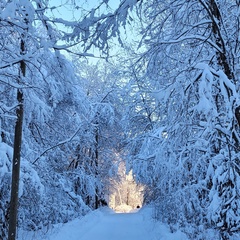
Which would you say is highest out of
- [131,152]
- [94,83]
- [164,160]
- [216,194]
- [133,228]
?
[94,83]

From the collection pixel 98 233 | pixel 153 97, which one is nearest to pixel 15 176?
pixel 153 97

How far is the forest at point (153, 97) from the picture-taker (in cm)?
383

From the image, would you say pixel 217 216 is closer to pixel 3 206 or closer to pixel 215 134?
pixel 215 134

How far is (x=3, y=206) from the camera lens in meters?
7.21

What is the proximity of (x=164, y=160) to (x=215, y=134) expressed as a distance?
6.04ft

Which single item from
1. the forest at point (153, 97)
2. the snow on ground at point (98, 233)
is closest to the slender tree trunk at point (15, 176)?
the forest at point (153, 97)

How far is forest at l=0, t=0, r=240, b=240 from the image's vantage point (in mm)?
3830

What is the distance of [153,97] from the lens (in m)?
4.11

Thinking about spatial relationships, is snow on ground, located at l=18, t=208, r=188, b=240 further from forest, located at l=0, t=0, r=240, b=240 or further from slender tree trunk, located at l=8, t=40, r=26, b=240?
slender tree trunk, located at l=8, t=40, r=26, b=240

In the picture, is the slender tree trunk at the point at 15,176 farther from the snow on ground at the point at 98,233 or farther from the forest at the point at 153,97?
the snow on ground at the point at 98,233

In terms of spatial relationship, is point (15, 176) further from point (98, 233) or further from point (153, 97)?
point (98, 233)

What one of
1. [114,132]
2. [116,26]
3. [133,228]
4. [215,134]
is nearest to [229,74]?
[215,134]

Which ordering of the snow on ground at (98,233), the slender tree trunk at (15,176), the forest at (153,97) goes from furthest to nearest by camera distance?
the snow on ground at (98,233), the slender tree trunk at (15,176), the forest at (153,97)

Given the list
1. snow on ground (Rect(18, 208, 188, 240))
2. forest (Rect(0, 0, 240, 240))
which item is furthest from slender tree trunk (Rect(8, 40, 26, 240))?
snow on ground (Rect(18, 208, 188, 240))
